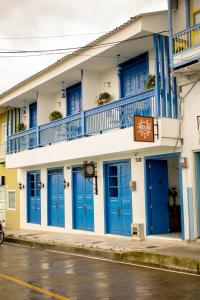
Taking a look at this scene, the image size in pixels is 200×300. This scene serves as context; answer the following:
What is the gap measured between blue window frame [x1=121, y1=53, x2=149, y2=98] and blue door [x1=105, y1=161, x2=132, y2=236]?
2.74 m

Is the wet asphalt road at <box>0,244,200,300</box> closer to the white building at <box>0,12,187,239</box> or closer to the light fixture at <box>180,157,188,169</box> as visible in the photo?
the light fixture at <box>180,157,188,169</box>

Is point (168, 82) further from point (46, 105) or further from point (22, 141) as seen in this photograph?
point (22, 141)

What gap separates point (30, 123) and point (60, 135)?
5.81 meters

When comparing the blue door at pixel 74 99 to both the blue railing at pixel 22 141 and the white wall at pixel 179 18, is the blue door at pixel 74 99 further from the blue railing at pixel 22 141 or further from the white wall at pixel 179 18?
the white wall at pixel 179 18

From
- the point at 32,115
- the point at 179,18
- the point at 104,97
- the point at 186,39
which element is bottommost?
the point at 104,97

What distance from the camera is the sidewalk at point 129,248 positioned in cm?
1093

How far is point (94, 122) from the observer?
1667 cm

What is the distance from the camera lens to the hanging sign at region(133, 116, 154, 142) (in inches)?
522

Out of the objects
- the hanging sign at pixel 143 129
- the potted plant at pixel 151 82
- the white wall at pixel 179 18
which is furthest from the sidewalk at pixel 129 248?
the white wall at pixel 179 18

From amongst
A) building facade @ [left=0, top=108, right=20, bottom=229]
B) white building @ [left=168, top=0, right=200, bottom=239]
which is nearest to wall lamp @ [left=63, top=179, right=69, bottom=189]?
building facade @ [left=0, top=108, right=20, bottom=229]

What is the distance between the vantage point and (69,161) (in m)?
19.4

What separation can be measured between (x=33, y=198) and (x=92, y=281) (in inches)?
548

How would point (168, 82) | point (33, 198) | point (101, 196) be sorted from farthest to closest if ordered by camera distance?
point (33, 198) < point (101, 196) < point (168, 82)

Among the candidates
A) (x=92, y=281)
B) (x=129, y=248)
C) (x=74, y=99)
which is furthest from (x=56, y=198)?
(x=92, y=281)
